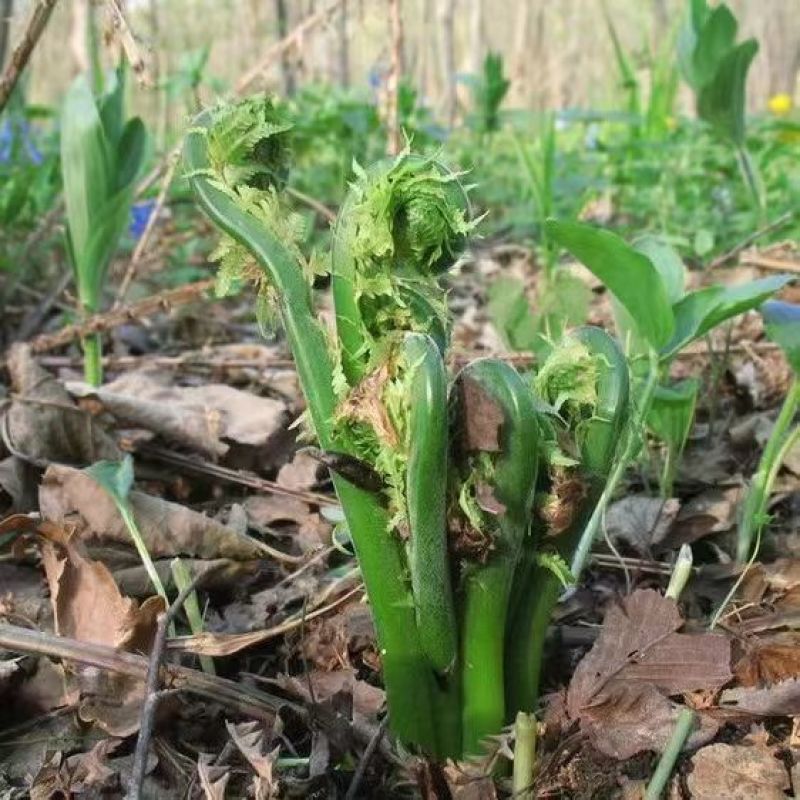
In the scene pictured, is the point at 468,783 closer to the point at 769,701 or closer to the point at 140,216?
the point at 769,701

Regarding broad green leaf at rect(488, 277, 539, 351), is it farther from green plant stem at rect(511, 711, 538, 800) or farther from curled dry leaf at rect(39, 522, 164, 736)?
green plant stem at rect(511, 711, 538, 800)

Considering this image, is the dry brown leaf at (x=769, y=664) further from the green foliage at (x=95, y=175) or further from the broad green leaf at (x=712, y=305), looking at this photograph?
the green foliage at (x=95, y=175)

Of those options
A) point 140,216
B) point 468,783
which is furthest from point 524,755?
point 140,216

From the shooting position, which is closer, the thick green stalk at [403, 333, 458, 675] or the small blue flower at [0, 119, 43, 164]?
the thick green stalk at [403, 333, 458, 675]

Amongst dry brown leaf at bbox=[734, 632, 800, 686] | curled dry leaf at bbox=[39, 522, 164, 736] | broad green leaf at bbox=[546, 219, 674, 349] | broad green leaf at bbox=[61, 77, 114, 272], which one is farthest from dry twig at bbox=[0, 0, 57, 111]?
dry brown leaf at bbox=[734, 632, 800, 686]

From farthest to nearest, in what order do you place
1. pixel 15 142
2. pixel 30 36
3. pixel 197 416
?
pixel 15 142 < pixel 197 416 < pixel 30 36

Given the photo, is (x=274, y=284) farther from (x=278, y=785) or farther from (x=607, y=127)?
(x=607, y=127)
